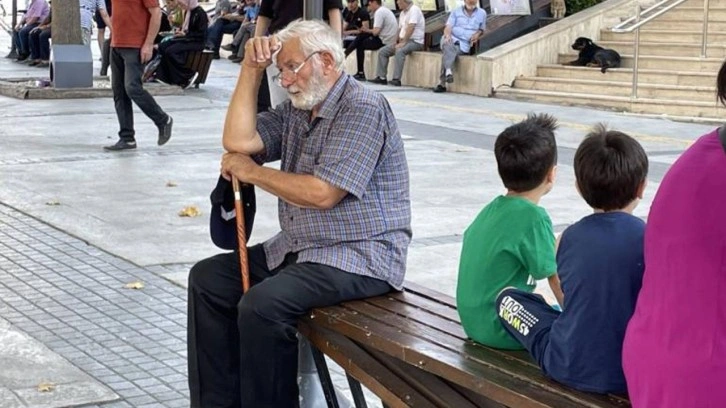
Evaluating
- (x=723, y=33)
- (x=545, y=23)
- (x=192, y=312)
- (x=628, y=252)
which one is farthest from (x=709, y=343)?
(x=545, y=23)

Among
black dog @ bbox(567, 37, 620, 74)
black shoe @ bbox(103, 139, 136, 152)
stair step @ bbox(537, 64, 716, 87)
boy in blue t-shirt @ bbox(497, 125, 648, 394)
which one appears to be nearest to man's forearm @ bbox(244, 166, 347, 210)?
boy in blue t-shirt @ bbox(497, 125, 648, 394)

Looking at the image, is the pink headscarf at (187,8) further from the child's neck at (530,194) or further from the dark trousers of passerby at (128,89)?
the child's neck at (530,194)

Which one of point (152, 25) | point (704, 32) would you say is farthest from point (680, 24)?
point (152, 25)

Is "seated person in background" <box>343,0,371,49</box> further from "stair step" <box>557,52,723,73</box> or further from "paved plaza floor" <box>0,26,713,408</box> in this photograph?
"paved plaza floor" <box>0,26,713,408</box>

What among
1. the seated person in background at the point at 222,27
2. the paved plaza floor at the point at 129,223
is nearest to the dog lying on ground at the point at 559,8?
the paved plaza floor at the point at 129,223

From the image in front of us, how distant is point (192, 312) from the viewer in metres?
4.33

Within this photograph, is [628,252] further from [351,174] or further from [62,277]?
[62,277]

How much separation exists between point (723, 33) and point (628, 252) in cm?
1516

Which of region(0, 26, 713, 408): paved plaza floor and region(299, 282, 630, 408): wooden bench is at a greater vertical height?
region(299, 282, 630, 408): wooden bench

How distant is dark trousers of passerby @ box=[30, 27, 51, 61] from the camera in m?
23.5

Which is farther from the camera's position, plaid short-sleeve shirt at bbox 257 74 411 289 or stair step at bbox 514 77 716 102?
stair step at bbox 514 77 716 102

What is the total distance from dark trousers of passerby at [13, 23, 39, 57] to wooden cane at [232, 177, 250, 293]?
2123 cm

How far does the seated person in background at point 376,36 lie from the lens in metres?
21.1

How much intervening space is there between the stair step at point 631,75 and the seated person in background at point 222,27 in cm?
939
